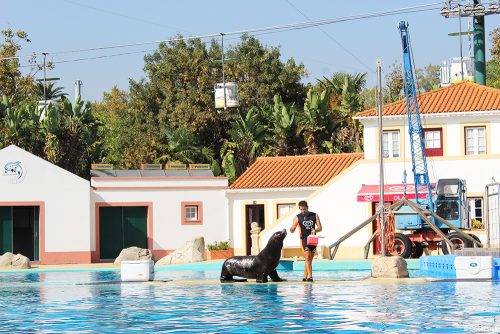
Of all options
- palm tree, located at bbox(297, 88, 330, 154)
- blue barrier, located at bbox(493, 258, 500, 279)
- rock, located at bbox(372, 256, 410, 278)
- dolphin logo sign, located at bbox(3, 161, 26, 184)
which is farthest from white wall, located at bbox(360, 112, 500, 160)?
blue barrier, located at bbox(493, 258, 500, 279)

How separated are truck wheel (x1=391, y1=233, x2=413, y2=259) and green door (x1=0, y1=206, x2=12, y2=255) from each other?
56.0 feet

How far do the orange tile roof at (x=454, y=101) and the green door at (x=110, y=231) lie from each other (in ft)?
38.0

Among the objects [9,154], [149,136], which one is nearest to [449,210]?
[9,154]

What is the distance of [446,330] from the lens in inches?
537

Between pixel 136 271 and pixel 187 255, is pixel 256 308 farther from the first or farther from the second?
pixel 187 255

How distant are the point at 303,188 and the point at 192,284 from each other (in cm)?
2025

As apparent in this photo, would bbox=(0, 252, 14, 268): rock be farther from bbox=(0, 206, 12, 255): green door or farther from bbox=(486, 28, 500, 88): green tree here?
bbox=(486, 28, 500, 88): green tree

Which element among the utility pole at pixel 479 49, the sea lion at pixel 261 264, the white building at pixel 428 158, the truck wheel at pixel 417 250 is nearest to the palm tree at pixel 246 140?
the utility pole at pixel 479 49

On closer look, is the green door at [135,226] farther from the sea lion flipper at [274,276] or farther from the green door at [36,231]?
the sea lion flipper at [274,276]

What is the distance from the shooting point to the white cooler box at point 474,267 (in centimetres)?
2423

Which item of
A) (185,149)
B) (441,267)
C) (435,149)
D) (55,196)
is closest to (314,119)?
(185,149)

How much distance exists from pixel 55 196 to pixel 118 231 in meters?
3.27

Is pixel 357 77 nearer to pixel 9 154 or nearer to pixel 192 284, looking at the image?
pixel 9 154

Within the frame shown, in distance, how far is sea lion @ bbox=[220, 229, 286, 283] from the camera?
2391 cm
